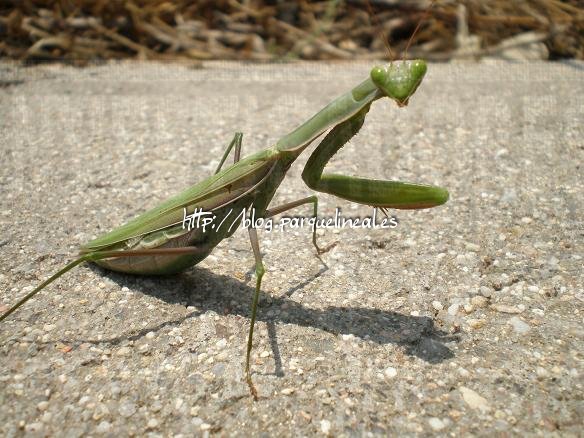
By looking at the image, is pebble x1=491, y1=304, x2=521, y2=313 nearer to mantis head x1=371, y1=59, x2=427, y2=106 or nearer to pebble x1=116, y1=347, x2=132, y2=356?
mantis head x1=371, y1=59, x2=427, y2=106

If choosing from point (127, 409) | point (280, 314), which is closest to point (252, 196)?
point (280, 314)

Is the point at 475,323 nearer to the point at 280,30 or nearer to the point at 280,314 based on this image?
the point at 280,314

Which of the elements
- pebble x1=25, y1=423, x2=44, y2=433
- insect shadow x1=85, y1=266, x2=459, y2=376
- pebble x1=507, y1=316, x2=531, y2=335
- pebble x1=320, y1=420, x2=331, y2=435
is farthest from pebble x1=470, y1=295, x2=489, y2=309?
pebble x1=25, y1=423, x2=44, y2=433

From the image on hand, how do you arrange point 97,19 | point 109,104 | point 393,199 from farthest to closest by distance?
point 97,19 < point 109,104 < point 393,199

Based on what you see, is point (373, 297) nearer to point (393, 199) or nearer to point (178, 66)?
point (393, 199)

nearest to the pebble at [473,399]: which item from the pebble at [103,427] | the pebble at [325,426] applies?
the pebble at [325,426]

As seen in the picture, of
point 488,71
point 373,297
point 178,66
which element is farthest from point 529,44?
point 373,297

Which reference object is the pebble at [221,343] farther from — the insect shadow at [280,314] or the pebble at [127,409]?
the pebble at [127,409]
